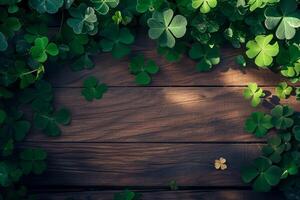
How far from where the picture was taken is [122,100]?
2469 millimetres

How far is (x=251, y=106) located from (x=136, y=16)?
0.56 m

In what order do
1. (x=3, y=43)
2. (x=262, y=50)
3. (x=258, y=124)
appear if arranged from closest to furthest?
(x=3, y=43), (x=262, y=50), (x=258, y=124)

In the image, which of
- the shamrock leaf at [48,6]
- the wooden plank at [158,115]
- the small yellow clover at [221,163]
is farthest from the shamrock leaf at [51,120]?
the small yellow clover at [221,163]

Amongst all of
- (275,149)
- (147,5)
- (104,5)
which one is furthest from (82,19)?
(275,149)

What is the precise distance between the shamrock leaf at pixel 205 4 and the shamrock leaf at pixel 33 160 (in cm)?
81

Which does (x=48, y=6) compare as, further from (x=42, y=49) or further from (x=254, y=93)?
(x=254, y=93)

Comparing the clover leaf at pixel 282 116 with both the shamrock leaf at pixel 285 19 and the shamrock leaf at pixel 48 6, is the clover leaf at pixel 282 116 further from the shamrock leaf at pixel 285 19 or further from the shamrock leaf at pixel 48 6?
the shamrock leaf at pixel 48 6

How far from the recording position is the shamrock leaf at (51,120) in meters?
2.44

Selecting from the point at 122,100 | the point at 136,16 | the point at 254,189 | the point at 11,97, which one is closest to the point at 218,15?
the point at 136,16

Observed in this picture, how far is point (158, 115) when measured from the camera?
8.13 ft

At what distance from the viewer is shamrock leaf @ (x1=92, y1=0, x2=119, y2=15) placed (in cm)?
229

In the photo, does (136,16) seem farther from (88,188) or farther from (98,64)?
(88,188)

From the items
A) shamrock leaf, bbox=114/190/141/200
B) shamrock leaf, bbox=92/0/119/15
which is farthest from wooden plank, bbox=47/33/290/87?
shamrock leaf, bbox=114/190/141/200

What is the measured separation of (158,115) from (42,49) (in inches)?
20.3
